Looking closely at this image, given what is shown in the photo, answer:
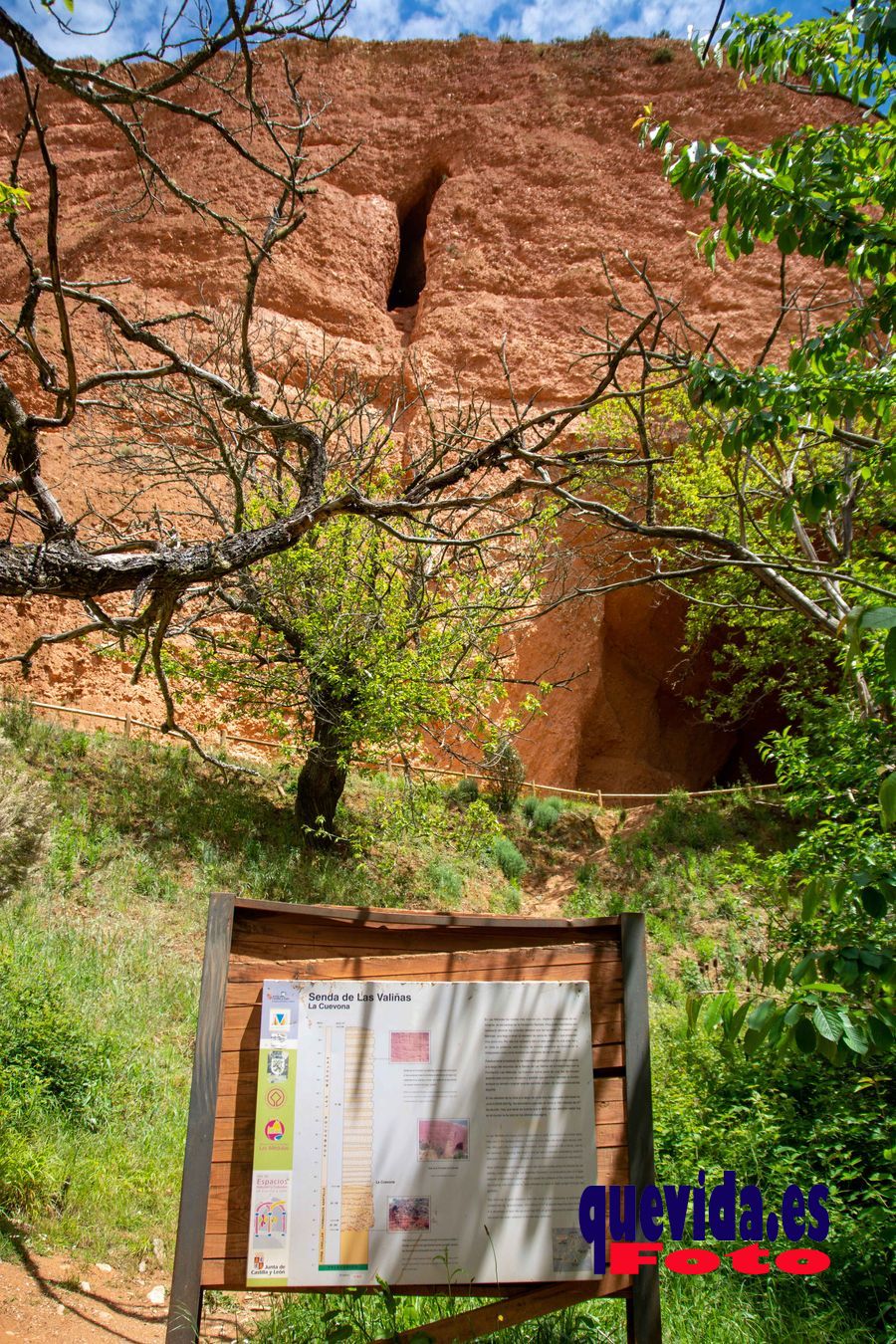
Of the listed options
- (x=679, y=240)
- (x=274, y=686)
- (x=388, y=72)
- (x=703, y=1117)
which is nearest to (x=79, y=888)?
(x=274, y=686)

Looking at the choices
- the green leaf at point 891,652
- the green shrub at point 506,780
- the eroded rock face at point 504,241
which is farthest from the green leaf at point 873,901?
the eroded rock face at point 504,241

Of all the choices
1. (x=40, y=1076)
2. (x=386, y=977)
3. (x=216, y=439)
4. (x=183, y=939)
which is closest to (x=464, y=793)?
(x=183, y=939)

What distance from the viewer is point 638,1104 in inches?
118

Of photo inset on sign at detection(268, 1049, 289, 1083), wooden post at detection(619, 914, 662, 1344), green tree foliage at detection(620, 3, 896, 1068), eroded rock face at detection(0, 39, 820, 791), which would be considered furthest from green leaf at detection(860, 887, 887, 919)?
eroded rock face at detection(0, 39, 820, 791)

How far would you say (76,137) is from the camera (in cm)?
2091

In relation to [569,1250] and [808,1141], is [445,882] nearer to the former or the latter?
[808,1141]

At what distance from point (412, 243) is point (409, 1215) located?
21.6m

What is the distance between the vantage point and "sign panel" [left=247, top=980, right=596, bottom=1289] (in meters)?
2.79

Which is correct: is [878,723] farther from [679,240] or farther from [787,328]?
[679,240]

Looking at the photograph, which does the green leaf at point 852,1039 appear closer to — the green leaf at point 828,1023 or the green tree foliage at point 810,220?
the green leaf at point 828,1023

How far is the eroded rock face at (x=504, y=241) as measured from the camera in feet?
59.3

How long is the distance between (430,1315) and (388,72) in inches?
956

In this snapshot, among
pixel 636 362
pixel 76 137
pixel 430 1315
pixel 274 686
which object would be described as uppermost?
pixel 76 137

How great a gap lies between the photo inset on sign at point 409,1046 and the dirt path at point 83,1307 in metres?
1.66
